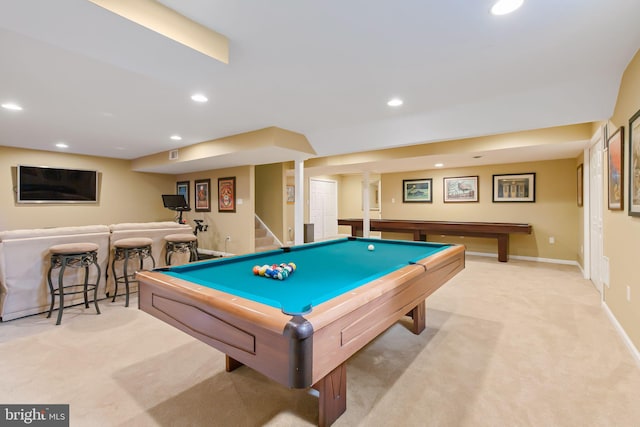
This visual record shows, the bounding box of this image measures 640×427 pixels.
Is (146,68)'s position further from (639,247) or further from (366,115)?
(639,247)

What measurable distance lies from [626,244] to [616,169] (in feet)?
2.21

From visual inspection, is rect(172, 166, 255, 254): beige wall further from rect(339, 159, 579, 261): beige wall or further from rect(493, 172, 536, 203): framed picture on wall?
rect(493, 172, 536, 203): framed picture on wall

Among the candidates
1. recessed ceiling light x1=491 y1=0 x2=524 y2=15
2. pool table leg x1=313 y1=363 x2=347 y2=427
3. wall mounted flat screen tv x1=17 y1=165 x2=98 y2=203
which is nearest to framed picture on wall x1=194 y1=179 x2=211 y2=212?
wall mounted flat screen tv x1=17 y1=165 x2=98 y2=203

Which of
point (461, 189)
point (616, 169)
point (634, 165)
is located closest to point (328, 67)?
point (634, 165)

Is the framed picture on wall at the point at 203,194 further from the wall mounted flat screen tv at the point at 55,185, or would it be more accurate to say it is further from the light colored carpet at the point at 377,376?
the light colored carpet at the point at 377,376

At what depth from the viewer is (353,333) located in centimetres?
119

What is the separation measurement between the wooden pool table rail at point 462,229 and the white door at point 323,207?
228 centimetres

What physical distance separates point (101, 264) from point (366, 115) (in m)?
3.68

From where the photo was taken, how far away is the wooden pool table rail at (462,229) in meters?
5.46

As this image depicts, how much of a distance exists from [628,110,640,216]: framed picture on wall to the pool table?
1346 millimetres

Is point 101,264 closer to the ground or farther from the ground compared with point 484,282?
farther from the ground

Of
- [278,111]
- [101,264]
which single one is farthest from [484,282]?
[101,264]

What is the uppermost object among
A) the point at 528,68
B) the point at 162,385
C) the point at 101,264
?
the point at 528,68

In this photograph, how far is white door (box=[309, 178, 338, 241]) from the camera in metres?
8.81
